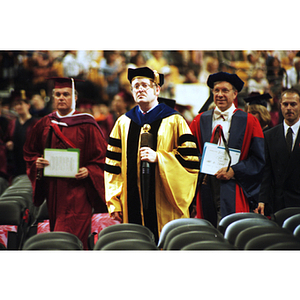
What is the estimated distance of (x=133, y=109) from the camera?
387 cm

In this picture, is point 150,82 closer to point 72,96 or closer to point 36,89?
point 72,96

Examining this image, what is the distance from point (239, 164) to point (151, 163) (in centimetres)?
93

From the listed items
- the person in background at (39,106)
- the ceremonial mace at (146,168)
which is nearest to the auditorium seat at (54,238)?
the ceremonial mace at (146,168)

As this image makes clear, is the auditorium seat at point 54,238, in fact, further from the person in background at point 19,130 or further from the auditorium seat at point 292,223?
the auditorium seat at point 292,223

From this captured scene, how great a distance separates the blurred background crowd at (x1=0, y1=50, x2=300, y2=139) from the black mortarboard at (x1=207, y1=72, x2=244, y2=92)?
0.15 feet

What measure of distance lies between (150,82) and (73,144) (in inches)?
40.7

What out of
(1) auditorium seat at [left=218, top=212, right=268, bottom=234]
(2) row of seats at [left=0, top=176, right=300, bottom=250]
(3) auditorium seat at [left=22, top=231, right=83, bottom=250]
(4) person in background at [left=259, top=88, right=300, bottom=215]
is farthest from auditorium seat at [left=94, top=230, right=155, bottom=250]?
(4) person in background at [left=259, top=88, right=300, bottom=215]

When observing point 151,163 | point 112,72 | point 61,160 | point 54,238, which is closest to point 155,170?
point 151,163

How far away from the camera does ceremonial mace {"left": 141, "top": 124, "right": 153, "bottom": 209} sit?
3.72 metres

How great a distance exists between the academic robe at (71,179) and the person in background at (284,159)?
1792 millimetres

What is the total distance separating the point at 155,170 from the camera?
382 centimetres

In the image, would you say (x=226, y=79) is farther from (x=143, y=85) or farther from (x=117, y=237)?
(x=117, y=237)

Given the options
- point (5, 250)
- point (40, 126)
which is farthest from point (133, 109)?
point (5, 250)

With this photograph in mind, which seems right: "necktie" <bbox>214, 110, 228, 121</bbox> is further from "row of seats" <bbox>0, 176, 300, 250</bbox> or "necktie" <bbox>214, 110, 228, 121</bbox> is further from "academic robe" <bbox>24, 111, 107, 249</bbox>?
"academic robe" <bbox>24, 111, 107, 249</bbox>
